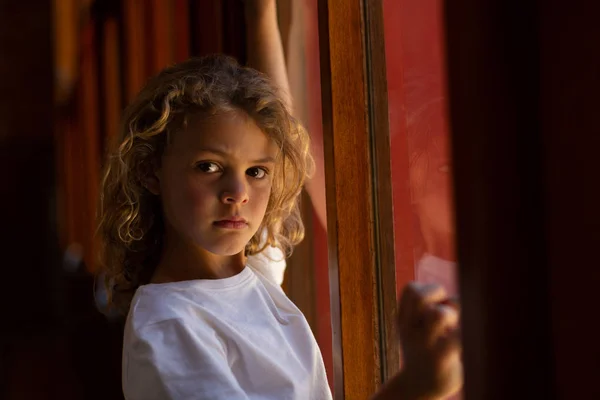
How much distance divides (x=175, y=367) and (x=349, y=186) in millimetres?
430

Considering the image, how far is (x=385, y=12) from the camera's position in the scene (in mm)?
1179

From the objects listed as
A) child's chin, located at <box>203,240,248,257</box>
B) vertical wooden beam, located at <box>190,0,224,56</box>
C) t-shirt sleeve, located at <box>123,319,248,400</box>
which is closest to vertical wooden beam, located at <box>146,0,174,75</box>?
vertical wooden beam, located at <box>190,0,224,56</box>

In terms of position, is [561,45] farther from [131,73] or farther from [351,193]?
[131,73]

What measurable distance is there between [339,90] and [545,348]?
0.80 metres

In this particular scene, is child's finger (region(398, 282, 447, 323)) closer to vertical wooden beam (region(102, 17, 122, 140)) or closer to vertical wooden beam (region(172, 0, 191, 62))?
vertical wooden beam (region(172, 0, 191, 62))

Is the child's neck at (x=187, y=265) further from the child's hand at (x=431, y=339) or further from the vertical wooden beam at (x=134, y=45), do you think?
the vertical wooden beam at (x=134, y=45)

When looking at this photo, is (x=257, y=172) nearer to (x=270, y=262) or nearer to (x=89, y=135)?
(x=270, y=262)

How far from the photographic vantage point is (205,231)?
110cm

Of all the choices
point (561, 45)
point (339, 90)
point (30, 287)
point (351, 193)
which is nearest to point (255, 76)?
point (339, 90)

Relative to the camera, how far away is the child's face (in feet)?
3.56

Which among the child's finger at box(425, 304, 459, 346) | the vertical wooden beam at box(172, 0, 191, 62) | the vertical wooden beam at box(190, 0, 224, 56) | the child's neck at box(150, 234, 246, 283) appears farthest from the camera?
the vertical wooden beam at box(172, 0, 191, 62)

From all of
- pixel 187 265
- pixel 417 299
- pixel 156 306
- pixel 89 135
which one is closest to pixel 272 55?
pixel 187 265

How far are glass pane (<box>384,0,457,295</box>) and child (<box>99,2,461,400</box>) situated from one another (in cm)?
19

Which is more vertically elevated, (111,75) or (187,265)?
(111,75)
